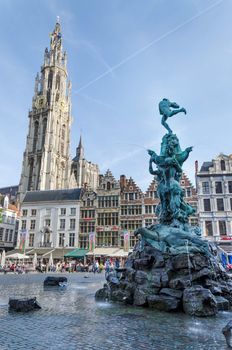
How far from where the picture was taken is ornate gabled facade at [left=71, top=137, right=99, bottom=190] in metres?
96.6

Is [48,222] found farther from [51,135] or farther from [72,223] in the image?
[51,135]

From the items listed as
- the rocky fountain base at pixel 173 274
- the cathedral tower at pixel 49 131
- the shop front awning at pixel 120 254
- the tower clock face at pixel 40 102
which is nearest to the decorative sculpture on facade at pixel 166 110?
the rocky fountain base at pixel 173 274

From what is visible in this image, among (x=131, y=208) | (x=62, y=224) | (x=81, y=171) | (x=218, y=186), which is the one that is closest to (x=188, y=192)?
(x=218, y=186)

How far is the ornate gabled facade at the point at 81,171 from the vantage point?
96.6 metres

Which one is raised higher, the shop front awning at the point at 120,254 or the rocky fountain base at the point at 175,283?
the shop front awning at the point at 120,254

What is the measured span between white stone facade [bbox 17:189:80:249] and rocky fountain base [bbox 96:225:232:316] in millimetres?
39890

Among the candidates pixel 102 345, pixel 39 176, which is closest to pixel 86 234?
pixel 39 176

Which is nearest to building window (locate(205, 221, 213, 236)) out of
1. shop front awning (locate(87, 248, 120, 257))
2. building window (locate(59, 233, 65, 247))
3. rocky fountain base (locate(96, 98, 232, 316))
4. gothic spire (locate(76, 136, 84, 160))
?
shop front awning (locate(87, 248, 120, 257))

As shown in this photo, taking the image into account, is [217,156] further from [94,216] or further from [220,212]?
[94,216]

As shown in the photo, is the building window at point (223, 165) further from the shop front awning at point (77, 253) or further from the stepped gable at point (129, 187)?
the shop front awning at point (77, 253)

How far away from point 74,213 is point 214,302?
1757 inches

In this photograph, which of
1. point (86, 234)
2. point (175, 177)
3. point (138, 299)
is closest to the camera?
point (138, 299)

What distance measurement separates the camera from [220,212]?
43406 mm

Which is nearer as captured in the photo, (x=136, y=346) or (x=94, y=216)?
(x=136, y=346)
